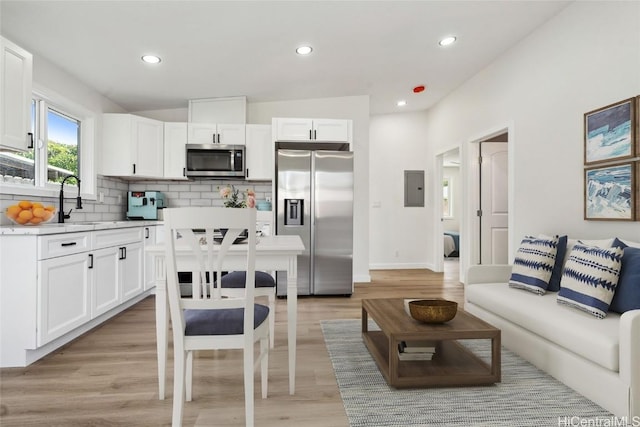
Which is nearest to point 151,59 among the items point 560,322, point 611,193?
point 560,322

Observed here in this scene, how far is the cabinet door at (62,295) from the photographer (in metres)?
2.40

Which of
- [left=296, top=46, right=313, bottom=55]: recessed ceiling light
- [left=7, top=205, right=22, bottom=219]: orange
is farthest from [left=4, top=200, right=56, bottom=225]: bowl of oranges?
[left=296, top=46, right=313, bottom=55]: recessed ceiling light

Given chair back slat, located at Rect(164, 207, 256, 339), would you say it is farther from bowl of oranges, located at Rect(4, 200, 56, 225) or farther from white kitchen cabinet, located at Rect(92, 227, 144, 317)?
white kitchen cabinet, located at Rect(92, 227, 144, 317)

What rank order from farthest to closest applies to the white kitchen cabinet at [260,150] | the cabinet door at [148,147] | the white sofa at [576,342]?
the white kitchen cabinet at [260,150]
the cabinet door at [148,147]
the white sofa at [576,342]

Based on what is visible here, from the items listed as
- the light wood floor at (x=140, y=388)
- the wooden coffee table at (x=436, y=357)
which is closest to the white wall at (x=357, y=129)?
the light wood floor at (x=140, y=388)

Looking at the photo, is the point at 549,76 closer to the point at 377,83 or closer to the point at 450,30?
the point at 450,30

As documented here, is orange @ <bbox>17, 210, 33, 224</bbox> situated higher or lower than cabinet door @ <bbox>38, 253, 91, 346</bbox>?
higher

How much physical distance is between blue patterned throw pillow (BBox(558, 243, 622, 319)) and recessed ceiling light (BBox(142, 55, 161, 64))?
147 inches

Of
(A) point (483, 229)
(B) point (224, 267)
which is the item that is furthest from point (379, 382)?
(A) point (483, 229)

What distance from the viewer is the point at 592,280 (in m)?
2.11

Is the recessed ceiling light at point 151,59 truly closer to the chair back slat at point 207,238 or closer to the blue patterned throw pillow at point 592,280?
the chair back slat at point 207,238

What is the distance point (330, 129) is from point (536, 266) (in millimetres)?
2802

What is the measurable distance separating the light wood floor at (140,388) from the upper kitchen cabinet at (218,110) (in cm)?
269

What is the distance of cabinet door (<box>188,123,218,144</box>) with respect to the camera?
4.56 metres
